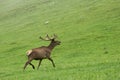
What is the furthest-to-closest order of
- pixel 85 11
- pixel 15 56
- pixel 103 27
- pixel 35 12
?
1. pixel 35 12
2. pixel 85 11
3. pixel 103 27
4. pixel 15 56

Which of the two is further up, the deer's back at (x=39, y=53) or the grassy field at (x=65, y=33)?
the deer's back at (x=39, y=53)

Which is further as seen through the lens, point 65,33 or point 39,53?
point 65,33

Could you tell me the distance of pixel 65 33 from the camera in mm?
66438

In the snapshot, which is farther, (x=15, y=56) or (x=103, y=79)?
(x=15, y=56)

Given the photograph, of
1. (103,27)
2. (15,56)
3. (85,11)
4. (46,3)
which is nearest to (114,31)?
(103,27)

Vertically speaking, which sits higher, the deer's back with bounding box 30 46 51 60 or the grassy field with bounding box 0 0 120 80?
the deer's back with bounding box 30 46 51 60

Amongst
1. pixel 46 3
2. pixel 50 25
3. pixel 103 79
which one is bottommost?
pixel 46 3

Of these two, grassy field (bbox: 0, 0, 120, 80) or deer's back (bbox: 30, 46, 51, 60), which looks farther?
grassy field (bbox: 0, 0, 120, 80)

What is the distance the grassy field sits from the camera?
33.0 metres

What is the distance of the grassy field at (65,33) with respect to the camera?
108 ft

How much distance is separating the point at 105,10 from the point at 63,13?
17.1 metres

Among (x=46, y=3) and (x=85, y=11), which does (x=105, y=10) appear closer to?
(x=85, y=11)

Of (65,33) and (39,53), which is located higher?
(39,53)

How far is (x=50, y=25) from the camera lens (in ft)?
266
